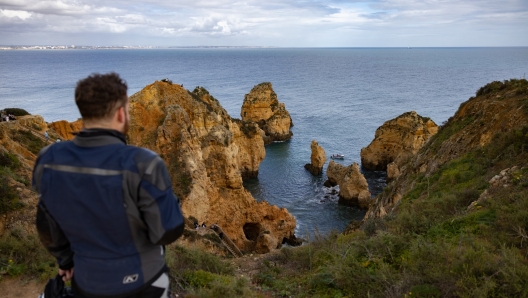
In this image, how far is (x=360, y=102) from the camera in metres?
83.8

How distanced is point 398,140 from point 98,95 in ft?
150

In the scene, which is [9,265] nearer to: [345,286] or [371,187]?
[345,286]

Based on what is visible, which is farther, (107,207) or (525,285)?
(525,285)

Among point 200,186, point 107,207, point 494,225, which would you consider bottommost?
point 200,186

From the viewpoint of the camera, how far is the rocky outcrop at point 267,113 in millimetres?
59906

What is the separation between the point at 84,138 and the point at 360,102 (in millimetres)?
85127

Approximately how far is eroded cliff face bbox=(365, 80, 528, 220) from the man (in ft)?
48.0

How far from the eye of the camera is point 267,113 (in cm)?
6219

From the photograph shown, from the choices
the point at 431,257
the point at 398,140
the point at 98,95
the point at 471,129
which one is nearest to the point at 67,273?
the point at 98,95

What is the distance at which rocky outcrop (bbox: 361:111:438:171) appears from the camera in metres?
41.9

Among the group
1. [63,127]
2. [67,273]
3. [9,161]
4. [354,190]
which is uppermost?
[67,273]

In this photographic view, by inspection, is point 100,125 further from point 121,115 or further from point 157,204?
point 157,204

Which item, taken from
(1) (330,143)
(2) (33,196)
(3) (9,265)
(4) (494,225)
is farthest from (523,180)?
(1) (330,143)

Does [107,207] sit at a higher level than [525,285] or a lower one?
higher
